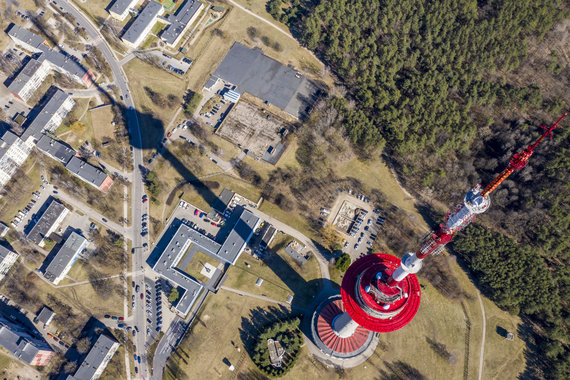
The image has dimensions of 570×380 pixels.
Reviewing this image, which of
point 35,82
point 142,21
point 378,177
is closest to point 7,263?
point 35,82

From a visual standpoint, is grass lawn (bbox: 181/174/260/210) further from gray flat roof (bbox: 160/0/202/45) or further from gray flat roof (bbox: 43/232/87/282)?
gray flat roof (bbox: 160/0/202/45)

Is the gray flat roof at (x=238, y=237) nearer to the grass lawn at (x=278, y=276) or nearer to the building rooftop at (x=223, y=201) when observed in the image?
the grass lawn at (x=278, y=276)

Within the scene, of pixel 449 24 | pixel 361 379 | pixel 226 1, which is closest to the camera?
A: pixel 361 379

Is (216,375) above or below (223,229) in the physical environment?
below

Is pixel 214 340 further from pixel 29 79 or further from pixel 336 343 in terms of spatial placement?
pixel 29 79

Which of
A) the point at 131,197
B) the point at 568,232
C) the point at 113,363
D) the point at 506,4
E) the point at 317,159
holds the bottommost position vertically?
the point at 113,363

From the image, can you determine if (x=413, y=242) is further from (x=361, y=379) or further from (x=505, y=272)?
(x=361, y=379)

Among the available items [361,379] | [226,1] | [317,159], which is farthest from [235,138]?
[361,379]
